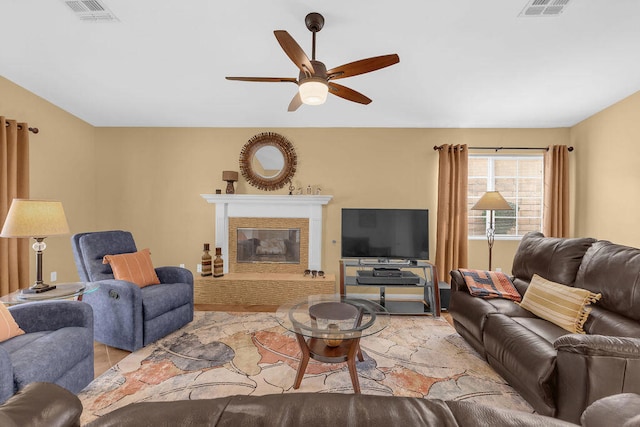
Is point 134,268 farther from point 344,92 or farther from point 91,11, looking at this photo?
point 344,92

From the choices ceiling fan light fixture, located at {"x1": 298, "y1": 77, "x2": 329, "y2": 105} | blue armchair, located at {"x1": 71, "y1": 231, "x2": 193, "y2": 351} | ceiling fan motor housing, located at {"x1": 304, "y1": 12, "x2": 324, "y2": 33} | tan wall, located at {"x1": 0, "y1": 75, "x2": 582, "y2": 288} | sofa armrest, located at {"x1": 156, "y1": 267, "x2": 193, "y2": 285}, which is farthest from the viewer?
tan wall, located at {"x1": 0, "y1": 75, "x2": 582, "y2": 288}

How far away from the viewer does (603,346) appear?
1388 mm

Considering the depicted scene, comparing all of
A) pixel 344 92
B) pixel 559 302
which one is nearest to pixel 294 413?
pixel 344 92

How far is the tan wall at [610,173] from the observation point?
10.5ft

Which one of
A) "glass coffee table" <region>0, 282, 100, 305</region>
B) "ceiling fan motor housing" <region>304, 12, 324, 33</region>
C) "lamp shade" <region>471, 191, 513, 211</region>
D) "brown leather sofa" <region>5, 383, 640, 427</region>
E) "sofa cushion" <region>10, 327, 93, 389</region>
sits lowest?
"sofa cushion" <region>10, 327, 93, 389</region>

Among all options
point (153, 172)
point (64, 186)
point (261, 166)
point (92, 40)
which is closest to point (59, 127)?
point (64, 186)

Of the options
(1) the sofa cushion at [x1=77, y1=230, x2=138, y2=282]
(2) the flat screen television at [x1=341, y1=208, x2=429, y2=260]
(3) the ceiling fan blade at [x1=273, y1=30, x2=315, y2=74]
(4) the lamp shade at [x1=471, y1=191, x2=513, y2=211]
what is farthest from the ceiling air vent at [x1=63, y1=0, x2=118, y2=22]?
(4) the lamp shade at [x1=471, y1=191, x2=513, y2=211]

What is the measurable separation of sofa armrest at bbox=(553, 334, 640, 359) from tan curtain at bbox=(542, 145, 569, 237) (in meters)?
3.16

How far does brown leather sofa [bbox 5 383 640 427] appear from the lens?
0.72m

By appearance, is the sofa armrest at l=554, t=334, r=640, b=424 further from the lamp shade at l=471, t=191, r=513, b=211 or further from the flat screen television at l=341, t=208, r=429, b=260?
the flat screen television at l=341, t=208, r=429, b=260

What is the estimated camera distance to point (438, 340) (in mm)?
2855

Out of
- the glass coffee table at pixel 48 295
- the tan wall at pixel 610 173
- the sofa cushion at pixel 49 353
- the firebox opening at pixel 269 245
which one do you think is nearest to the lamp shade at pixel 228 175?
the firebox opening at pixel 269 245

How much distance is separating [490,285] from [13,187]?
4915 millimetres

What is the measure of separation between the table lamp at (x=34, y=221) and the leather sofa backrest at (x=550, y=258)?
404cm
